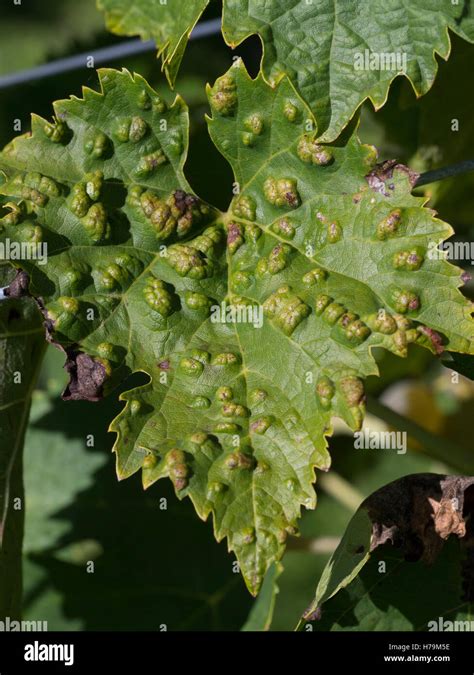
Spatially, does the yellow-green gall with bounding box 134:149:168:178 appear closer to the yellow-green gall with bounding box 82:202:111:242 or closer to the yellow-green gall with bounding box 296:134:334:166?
the yellow-green gall with bounding box 82:202:111:242

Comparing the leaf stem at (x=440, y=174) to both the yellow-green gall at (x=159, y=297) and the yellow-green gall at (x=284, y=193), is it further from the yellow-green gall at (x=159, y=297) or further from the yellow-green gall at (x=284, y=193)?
the yellow-green gall at (x=159, y=297)

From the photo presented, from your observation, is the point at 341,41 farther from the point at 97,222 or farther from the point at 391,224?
the point at 97,222

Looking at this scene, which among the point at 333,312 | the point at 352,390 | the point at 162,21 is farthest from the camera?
the point at 162,21

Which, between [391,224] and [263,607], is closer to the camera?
[391,224]

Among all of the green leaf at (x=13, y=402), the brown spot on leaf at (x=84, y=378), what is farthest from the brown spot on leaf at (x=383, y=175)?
the green leaf at (x=13, y=402)

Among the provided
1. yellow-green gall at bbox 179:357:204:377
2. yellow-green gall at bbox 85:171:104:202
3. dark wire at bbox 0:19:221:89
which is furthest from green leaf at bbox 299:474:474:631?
dark wire at bbox 0:19:221:89

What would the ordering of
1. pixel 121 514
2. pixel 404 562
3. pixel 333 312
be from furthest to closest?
pixel 121 514 → pixel 404 562 → pixel 333 312

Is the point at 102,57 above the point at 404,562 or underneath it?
above

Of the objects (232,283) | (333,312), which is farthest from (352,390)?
(232,283)
